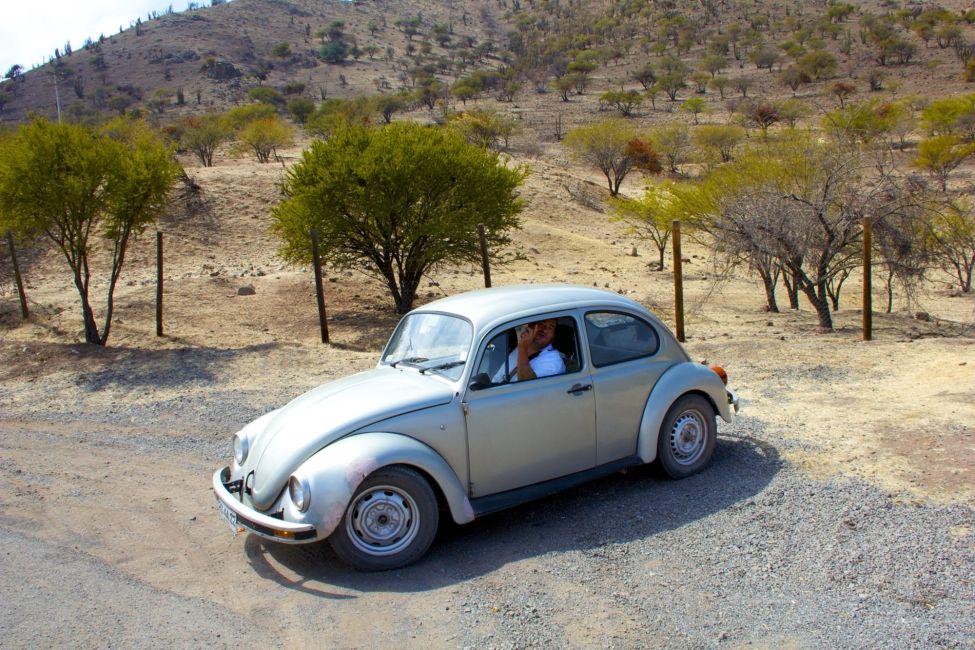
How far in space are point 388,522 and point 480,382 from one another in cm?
99

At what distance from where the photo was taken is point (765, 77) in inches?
2931

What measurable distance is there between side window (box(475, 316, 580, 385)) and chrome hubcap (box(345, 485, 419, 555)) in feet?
2.98

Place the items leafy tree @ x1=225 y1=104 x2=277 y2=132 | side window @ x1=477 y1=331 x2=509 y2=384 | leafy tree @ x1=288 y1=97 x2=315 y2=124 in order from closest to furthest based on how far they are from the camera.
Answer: side window @ x1=477 y1=331 x2=509 y2=384
leafy tree @ x1=225 y1=104 x2=277 y2=132
leafy tree @ x1=288 y1=97 x2=315 y2=124

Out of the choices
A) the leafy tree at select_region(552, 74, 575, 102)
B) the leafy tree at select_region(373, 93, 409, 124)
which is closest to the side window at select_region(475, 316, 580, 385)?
the leafy tree at select_region(373, 93, 409, 124)

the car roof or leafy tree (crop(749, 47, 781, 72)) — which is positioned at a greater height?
leafy tree (crop(749, 47, 781, 72))

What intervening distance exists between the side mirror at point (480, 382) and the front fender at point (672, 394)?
4.07 feet

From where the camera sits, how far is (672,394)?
18.4ft

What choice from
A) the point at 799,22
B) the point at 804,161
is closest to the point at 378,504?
the point at 804,161

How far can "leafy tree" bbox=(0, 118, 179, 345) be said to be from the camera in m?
12.2

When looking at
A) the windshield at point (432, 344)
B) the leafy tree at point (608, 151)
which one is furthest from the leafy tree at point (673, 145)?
the windshield at point (432, 344)

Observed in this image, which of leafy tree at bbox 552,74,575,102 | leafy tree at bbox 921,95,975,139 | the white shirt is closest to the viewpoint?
the white shirt

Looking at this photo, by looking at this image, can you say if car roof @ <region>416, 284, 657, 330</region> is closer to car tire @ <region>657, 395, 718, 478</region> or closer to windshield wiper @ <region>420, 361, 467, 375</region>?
windshield wiper @ <region>420, 361, 467, 375</region>

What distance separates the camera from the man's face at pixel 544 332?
5.30m

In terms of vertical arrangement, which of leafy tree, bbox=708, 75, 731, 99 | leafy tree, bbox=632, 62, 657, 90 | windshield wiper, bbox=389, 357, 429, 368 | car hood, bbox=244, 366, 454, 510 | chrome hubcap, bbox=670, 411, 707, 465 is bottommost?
chrome hubcap, bbox=670, 411, 707, 465
